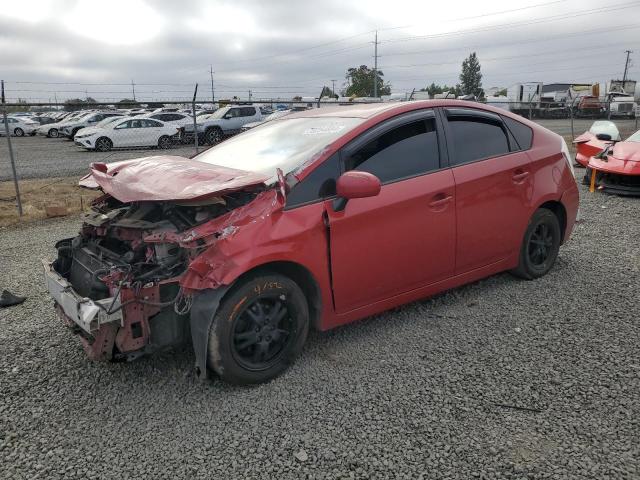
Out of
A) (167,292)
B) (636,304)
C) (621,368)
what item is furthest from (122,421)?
(636,304)

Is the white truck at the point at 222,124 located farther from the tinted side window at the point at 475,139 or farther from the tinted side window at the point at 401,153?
the tinted side window at the point at 401,153

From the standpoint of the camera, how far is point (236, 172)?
3342mm

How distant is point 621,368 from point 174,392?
9.40 ft

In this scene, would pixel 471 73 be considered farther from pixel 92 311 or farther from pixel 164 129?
pixel 92 311

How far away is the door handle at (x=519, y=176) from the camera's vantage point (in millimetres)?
4367

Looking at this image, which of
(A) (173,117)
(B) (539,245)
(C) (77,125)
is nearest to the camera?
(B) (539,245)

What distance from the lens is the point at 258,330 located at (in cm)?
318

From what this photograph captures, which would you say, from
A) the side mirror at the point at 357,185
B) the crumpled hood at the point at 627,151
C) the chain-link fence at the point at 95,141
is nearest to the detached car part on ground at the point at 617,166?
the crumpled hood at the point at 627,151

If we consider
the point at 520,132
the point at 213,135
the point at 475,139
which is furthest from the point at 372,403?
the point at 213,135

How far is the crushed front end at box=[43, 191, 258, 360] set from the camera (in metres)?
2.92

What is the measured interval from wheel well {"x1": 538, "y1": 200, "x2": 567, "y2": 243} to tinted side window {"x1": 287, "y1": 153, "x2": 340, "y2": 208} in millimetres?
2363

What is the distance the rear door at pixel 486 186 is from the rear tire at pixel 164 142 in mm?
17625

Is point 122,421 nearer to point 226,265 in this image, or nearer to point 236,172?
point 226,265

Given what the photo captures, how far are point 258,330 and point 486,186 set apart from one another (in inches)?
86.2
